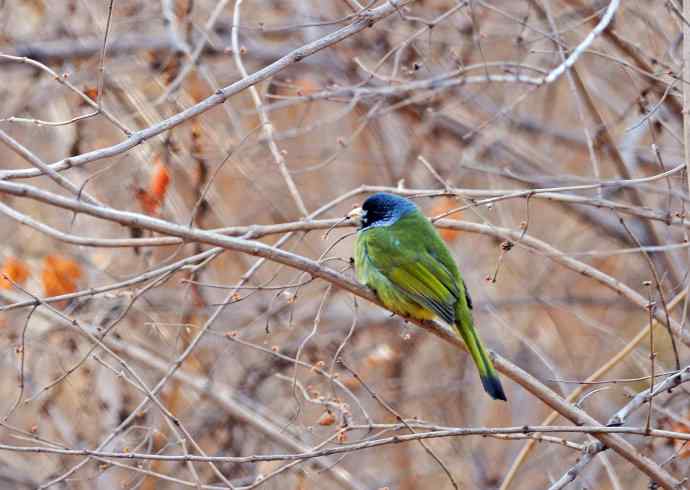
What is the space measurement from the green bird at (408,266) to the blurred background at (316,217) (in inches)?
31.4

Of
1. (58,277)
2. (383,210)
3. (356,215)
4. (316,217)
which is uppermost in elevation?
(316,217)

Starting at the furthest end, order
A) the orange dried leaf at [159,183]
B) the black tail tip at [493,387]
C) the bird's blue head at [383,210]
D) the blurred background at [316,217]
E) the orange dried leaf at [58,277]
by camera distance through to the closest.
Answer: the blurred background at [316,217]
the orange dried leaf at [58,277]
the orange dried leaf at [159,183]
the bird's blue head at [383,210]
the black tail tip at [493,387]

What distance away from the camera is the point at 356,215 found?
15.7 feet

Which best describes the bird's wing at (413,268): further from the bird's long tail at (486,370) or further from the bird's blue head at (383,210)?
the bird's long tail at (486,370)

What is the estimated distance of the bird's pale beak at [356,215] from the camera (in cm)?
464

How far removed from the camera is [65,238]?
12.2 feet

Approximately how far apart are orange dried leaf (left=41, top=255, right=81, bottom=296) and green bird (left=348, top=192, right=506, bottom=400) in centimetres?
189

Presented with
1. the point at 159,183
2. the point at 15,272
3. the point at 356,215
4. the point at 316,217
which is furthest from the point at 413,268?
the point at 15,272

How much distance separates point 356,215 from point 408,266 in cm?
35

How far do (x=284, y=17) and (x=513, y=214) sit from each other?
2710 millimetres

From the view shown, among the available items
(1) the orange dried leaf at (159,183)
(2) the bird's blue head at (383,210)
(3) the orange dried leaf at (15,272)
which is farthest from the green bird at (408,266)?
(3) the orange dried leaf at (15,272)

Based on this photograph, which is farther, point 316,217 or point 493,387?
point 316,217

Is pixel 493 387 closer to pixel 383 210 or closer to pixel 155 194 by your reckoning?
pixel 383 210

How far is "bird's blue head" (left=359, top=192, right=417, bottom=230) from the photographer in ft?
16.4
